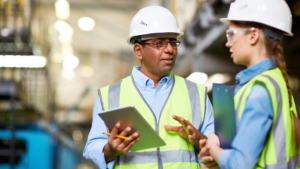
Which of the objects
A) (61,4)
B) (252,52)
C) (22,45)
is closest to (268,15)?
(252,52)

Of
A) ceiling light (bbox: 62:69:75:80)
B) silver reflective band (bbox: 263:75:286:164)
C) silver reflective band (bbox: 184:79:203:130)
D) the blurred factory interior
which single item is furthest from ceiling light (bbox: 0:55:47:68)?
ceiling light (bbox: 62:69:75:80)

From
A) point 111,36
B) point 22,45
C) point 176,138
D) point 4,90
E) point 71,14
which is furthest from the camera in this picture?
point 111,36

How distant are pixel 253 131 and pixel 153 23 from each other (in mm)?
1359

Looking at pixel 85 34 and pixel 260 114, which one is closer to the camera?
pixel 260 114

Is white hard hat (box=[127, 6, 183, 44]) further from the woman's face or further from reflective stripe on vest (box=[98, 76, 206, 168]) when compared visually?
the woman's face

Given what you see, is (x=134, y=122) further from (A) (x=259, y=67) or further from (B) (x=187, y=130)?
(A) (x=259, y=67)

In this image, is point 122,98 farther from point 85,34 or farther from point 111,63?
point 111,63

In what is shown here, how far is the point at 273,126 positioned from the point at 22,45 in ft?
22.5

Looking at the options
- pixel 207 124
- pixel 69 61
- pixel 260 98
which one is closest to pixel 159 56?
pixel 207 124

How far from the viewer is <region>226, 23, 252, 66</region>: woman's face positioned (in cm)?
196

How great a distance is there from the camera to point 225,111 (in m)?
1.92

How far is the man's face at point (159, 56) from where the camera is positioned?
2697mm

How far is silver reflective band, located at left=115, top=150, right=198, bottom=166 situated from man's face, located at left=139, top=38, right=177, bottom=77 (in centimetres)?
66

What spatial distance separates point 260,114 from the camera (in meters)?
1.74
